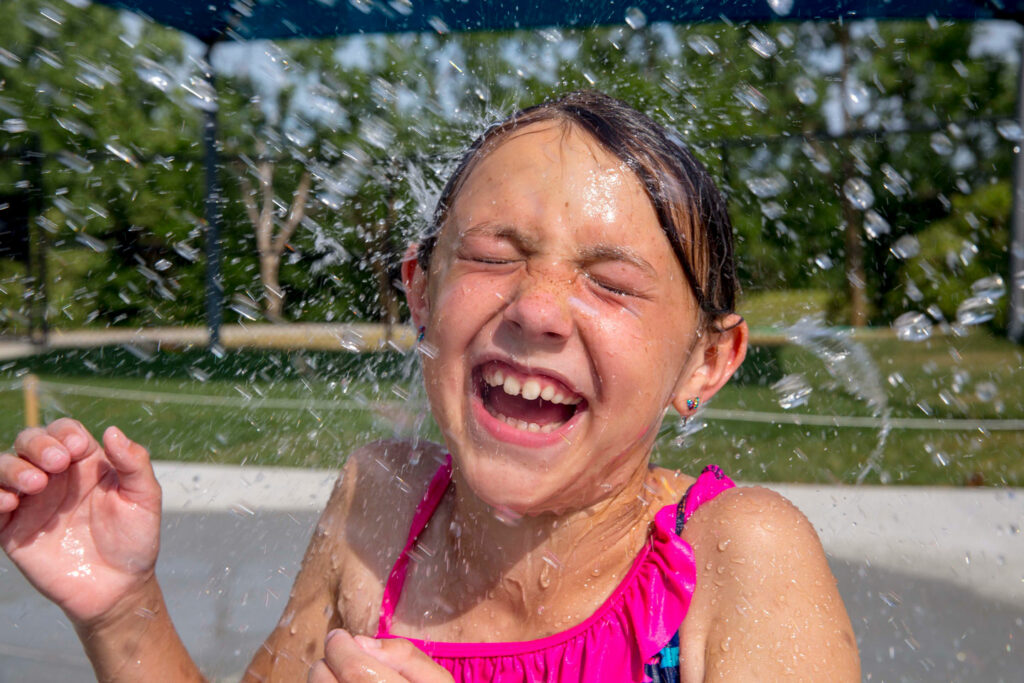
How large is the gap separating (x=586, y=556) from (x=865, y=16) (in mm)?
5404

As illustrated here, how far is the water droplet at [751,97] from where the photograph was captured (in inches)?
437

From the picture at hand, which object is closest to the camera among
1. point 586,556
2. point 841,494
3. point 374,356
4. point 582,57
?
point 586,556

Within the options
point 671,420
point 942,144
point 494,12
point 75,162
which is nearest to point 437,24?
point 494,12

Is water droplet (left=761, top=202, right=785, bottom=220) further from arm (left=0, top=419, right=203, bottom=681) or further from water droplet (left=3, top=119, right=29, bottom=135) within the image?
water droplet (left=3, top=119, right=29, bottom=135)

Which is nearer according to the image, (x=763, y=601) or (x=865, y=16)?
(x=763, y=601)

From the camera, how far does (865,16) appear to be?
19.5ft

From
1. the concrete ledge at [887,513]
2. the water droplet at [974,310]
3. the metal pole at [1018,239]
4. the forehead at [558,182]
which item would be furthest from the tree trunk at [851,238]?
the forehead at [558,182]

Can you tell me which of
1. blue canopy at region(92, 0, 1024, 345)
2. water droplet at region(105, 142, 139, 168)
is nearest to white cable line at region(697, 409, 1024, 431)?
blue canopy at region(92, 0, 1024, 345)

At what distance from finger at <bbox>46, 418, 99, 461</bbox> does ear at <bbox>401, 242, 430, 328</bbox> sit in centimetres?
66

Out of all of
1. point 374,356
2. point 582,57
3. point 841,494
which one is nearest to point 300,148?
point 374,356

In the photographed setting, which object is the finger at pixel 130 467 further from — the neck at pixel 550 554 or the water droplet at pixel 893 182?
the water droplet at pixel 893 182

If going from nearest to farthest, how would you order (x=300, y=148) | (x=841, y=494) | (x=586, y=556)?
(x=586, y=556), (x=841, y=494), (x=300, y=148)

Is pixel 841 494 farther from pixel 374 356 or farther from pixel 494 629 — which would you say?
pixel 374 356

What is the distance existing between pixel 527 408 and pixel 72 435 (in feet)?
2.64
